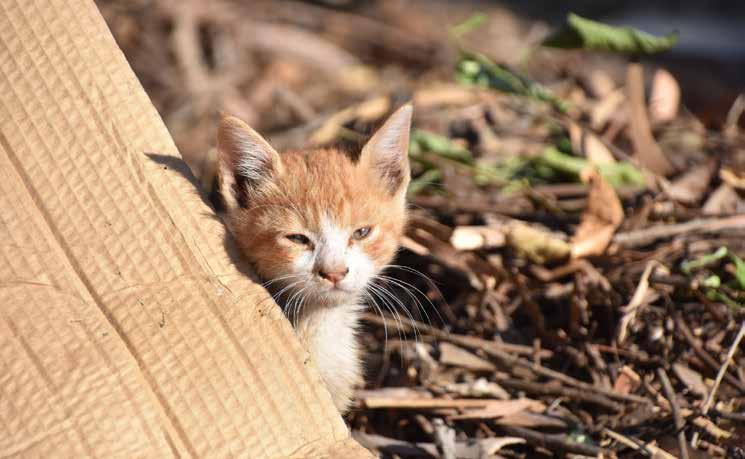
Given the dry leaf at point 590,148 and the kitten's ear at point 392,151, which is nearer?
the kitten's ear at point 392,151

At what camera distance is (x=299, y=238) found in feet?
9.66

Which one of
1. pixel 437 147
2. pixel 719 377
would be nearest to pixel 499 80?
pixel 437 147

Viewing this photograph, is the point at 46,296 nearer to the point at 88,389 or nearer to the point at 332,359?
the point at 88,389

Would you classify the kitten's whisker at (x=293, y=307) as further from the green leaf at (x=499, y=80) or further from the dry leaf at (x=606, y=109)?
the dry leaf at (x=606, y=109)

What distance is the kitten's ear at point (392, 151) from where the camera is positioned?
9.36ft

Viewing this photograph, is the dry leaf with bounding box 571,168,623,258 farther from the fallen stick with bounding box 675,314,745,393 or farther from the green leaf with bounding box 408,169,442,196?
the green leaf with bounding box 408,169,442,196

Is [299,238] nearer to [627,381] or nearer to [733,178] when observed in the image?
[627,381]

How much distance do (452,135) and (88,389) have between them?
3.29 meters

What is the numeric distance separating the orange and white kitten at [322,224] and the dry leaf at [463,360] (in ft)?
1.27

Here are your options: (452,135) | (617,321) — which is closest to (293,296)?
(617,321)

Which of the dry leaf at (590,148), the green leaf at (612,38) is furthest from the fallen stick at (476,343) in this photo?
the green leaf at (612,38)

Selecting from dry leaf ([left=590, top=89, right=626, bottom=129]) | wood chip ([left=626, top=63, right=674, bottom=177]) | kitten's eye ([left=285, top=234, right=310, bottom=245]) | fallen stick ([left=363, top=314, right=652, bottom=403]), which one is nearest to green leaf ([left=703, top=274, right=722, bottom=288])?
fallen stick ([left=363, top=314, right=652, bottom=403])

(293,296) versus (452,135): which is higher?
(293,296)

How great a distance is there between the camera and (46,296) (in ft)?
6.02
